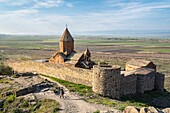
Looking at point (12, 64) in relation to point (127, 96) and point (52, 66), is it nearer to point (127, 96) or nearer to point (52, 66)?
point (52, 66)

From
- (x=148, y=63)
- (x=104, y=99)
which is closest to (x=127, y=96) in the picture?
(x=104, y=99)

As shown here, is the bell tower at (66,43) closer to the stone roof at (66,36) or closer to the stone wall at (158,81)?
the stone roof at (66,36)

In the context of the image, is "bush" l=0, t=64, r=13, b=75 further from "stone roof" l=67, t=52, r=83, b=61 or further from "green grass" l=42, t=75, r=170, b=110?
"green grass" l=42, t=75, r=170, b=110

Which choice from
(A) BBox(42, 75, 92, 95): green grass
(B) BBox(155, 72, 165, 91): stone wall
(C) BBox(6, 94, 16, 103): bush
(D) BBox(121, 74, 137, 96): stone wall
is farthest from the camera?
(B) BBox(155, 72, 165, 91): stone wall

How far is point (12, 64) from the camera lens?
33875mm

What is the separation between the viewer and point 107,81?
64.6 ft

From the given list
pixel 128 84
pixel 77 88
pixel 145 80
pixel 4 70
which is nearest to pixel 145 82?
pixel 145 80

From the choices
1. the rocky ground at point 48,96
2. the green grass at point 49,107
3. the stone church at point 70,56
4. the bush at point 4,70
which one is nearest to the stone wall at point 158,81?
the stone church at point 70,56

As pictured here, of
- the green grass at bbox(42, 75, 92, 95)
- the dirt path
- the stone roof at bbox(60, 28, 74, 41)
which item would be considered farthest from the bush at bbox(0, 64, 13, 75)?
the dirt path

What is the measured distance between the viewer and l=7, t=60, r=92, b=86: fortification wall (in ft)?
77.8

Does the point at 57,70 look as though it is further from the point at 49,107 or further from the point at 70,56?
the point at 49,107

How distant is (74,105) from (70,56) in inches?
520

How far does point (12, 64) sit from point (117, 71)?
1922 centimetres

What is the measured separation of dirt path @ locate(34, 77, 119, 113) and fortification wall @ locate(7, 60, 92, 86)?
4.20 metres
